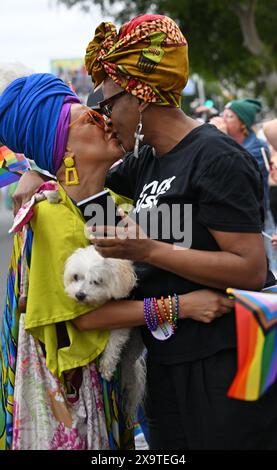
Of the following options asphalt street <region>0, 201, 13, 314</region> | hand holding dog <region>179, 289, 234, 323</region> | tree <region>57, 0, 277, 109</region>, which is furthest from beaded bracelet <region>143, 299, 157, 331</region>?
tree <region>57, 0, 277, 109</region>

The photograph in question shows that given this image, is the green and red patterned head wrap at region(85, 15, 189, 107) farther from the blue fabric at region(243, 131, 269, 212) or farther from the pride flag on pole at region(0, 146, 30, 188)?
the blue fabric at region(243, 131, 269, 212)

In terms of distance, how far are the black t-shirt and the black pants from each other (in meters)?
0.05

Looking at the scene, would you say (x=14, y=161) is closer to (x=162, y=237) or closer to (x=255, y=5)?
(x=162, y=237)

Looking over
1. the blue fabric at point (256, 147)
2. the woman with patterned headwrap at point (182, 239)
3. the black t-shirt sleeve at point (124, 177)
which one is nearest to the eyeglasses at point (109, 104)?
the woman with patterned headwrap at point (182, 239)

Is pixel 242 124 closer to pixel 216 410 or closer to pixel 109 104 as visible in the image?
pixel 109 104

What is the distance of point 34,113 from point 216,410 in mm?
1220

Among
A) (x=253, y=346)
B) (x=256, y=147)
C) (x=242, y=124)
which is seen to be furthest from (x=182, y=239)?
(x=242, y=124)

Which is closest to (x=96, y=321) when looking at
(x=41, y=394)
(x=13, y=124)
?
(x=41, y=394)

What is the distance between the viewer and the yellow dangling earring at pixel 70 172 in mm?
2764

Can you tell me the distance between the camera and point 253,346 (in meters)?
2.19

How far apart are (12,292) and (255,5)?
22.7 meters

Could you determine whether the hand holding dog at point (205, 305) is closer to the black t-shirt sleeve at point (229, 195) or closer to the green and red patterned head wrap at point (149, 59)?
the black t-shirt sleeve at point (229, 195)

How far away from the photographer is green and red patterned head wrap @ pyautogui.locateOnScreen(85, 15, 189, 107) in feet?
8.13

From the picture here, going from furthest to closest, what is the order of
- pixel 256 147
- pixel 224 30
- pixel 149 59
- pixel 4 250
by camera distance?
pixel 224 30, pixel 4 250, pixel 256 147, pixel 149 59
